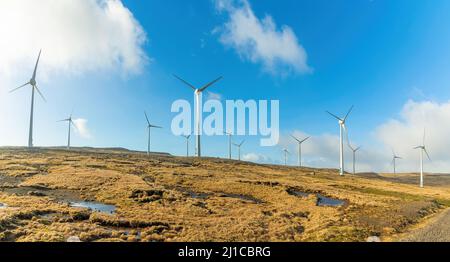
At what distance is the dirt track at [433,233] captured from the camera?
99.4 ft

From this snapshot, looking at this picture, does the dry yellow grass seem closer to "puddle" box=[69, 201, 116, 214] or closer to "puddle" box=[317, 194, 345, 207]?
"puddle" box=[69, 201, 116, 214]

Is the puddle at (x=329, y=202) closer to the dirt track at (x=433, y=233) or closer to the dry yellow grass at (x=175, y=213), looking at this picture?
the dry yellow grass at (x=175, y=213)

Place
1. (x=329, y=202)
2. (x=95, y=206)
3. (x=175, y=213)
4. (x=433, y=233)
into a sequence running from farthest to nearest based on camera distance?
(x=329, y=202) < (x=95, y=206) < (x=175, y=213) < (x=433, y=233)

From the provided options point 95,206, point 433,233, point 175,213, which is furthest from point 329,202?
point 95,206

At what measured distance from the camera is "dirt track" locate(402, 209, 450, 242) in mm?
30311

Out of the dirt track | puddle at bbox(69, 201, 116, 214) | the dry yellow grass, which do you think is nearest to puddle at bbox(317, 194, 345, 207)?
the dry yellow grass

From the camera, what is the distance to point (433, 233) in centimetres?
3331

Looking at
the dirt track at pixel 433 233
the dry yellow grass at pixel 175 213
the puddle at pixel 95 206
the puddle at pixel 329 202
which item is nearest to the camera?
the dirt track at pixel 433 233

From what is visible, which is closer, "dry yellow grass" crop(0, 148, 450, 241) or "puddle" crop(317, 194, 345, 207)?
"dry yellow grass" crop(0, 148, 450, 241)

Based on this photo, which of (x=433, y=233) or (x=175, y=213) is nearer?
(x=433, y=233)

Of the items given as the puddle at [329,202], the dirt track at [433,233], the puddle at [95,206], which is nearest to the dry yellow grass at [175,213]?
the puddle at [95,206]

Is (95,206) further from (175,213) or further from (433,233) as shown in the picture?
(433,233)

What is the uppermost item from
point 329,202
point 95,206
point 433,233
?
point 433,233
